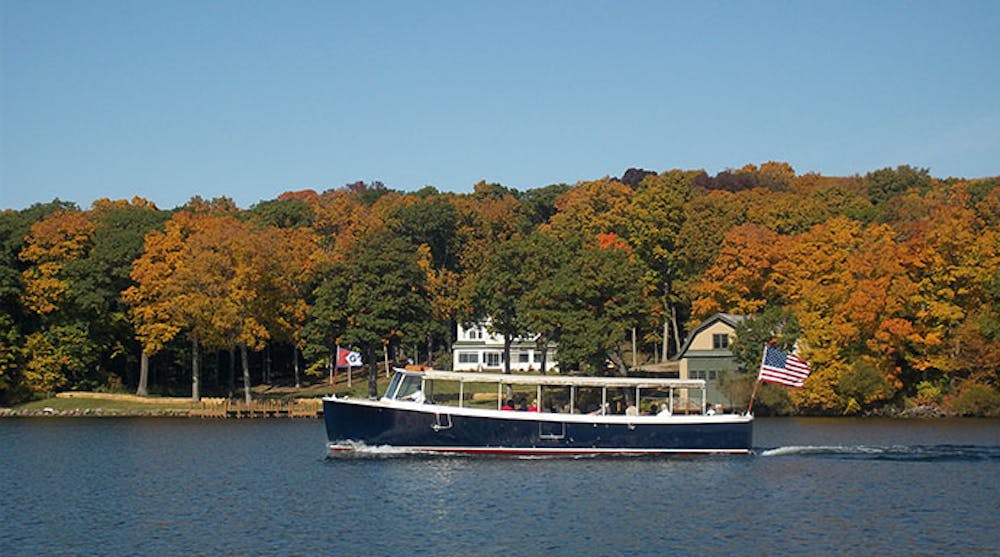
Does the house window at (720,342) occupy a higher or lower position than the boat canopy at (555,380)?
higher

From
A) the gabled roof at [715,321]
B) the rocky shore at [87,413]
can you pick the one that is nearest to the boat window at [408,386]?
the rocky shore at [87,413]

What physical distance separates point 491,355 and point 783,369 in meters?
67.9

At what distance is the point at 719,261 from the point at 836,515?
60745 mm

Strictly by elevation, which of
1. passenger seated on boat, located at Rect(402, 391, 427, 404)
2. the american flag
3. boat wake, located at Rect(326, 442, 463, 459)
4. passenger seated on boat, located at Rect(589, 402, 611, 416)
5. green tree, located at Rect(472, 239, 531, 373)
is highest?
green tree, located at Rect(472, 239, 531, 373)

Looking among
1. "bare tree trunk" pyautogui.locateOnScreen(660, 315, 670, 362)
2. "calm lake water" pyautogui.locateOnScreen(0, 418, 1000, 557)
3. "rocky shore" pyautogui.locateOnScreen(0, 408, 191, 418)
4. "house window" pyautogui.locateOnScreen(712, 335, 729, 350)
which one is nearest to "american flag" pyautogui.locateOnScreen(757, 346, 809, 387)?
"calm lake water" pyautogui.locateOnScreen(0, 418, 1000, 557)

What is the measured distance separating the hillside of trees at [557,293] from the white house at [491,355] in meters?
3.36

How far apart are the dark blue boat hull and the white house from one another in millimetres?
62031

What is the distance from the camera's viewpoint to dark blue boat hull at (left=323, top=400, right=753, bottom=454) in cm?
5025

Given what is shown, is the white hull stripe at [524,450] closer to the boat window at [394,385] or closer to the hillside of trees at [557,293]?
the boat window at [394,385]

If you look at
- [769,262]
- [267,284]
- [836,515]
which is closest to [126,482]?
[836,515]

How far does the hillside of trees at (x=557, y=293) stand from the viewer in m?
79.6

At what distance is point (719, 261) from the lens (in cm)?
9631

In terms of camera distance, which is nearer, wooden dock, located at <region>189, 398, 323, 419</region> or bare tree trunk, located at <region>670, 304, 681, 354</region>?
wooden dock, located at <region>189, 398, 323, 419</region>

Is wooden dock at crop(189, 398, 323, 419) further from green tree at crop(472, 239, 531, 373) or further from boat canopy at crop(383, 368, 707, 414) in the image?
boat canopy at crop(383, 368, 707, 414)
